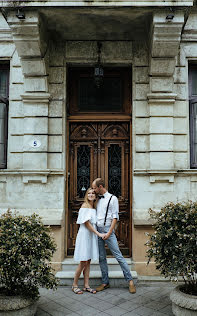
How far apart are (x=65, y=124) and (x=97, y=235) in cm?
261

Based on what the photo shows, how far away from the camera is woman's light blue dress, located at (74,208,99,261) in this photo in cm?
557

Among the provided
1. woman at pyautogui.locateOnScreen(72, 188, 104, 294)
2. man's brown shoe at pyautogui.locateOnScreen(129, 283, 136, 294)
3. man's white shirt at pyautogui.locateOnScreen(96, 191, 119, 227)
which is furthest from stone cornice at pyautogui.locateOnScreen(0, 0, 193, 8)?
man's brown shoe at pyautogui.locateOnScreen(129, 283, 136, 294)

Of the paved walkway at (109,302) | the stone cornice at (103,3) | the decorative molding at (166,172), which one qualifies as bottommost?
the paved walkway at (109,302)

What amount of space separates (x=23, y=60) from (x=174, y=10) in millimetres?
3177

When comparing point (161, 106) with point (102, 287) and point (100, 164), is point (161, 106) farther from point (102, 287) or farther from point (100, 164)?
point (102, 287)

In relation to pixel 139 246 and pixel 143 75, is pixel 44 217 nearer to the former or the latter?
pixel 139 246

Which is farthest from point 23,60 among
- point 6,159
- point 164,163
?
point 164,163

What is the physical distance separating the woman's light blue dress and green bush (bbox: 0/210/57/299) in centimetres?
93

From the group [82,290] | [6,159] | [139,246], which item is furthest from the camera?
[6,159]

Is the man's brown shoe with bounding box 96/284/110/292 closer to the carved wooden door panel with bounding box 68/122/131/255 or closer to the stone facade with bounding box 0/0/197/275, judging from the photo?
the stone facade with bounding box 0/0/197/275

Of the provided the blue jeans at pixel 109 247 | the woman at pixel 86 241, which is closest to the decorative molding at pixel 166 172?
the woman at pixel 86 241

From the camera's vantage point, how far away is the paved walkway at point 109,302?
488cm

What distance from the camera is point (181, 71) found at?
6.86 meters

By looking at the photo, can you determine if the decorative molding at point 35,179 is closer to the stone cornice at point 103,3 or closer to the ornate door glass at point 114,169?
the ornate door glass at point 114,169
